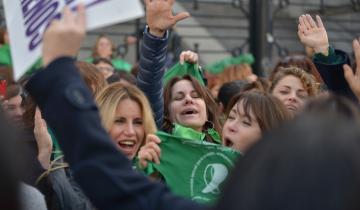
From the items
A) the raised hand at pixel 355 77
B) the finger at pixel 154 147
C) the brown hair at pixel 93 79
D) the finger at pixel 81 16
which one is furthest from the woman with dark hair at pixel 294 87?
the finger at pixel 81 16

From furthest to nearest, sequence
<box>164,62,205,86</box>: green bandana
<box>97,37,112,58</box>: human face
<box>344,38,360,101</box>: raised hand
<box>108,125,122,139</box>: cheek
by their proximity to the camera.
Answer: <box>97,37,112,58</box>: human face
<box>164,62,205,86</box>: green bandana
<box>108,125,122,139</box>: cheek
<box>344,38,360,101</box>: raised hand

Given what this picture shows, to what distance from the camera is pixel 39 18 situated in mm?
2188

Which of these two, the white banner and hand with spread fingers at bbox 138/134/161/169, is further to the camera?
hand with spread fingers at bbox 138/134/161/169

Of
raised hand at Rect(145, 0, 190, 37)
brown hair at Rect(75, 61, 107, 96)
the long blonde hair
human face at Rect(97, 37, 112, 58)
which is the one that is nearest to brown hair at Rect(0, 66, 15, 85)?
brown hair at Rect(75, 61, 107, 96)

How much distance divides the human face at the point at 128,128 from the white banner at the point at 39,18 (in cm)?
112

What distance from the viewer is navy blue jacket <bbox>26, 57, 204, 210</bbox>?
1667 millimetres

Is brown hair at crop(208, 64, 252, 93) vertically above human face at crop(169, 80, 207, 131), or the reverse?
human face at crop(169, 80, 207, 131)

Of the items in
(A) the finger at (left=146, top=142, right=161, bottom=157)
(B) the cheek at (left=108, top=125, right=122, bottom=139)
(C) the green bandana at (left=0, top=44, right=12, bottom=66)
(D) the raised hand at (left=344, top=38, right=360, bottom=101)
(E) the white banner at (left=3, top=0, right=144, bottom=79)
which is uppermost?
(E) the white banner at (left=3, top=0, right=144, bottom=79)

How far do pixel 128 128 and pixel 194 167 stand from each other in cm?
57

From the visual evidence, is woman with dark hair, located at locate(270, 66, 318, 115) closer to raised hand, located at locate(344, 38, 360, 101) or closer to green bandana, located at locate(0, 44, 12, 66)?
raised hand, located at locate(344, 38, 360, 101)

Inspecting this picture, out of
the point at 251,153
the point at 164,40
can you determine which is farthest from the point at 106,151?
the point at 164,40

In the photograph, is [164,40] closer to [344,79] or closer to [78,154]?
[344,79]

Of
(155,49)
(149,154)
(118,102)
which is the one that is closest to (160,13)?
(155,49)

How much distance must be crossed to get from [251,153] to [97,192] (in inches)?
21.5
